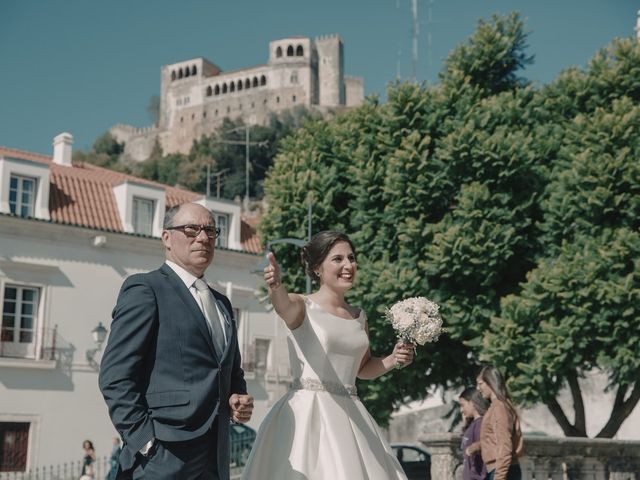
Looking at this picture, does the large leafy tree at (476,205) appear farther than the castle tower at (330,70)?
No

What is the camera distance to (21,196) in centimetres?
2516

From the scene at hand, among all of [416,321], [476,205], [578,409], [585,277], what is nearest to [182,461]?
[416,321]

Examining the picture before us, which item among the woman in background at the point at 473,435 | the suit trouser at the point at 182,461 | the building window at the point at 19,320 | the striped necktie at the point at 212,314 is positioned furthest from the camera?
the building window at the point at 19,320

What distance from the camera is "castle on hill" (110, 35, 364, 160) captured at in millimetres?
109938

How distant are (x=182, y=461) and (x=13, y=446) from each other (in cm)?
2174

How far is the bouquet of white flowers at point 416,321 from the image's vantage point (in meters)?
5.43

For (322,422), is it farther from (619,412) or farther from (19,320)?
(19,320)

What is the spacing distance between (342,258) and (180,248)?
1.54 m

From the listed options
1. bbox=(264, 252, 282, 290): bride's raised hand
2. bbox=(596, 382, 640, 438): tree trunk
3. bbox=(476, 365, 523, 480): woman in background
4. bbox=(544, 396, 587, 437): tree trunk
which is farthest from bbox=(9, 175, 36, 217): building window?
bbox=(264, 252, 282, 290): bride's raised hand

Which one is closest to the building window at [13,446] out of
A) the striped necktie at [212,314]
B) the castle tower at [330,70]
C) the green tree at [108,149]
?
the striped necktie at [212,314]

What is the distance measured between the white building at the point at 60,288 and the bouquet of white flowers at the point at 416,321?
20.3m

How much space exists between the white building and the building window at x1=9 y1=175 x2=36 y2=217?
0.03 meters

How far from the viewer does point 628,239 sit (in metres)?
14.6

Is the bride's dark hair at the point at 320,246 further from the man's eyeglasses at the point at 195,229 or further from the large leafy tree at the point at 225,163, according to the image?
the large leafy tree at the point at 225,163
